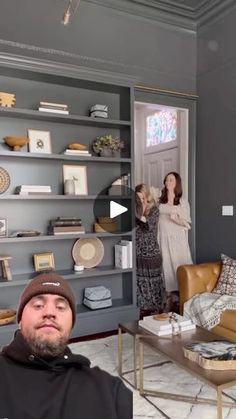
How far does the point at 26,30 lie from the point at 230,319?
3.06 m

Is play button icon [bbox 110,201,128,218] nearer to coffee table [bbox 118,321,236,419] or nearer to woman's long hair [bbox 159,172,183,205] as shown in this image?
woman's long hair [bbox 159,172,183,205]

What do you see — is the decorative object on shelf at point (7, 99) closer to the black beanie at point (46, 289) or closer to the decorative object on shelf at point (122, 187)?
the decorative object on shelf at point (122, 187)

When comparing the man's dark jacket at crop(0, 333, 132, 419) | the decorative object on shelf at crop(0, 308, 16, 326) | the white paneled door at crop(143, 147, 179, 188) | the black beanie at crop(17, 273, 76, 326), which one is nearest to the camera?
the man's dark jacket at crop(0, 333, 132, 419)

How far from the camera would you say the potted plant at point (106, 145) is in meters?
3.42

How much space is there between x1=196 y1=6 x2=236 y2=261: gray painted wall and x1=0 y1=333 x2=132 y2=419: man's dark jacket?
2824 millimetres

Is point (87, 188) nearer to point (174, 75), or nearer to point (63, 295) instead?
point (174, 75)

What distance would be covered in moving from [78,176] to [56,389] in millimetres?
2542

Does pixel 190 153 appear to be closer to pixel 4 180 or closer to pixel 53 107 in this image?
pixel 53 107

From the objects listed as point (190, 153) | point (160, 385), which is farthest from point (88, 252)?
point (190, 153)

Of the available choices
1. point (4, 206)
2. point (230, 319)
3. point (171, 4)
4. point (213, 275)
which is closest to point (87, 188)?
point (4, 206)

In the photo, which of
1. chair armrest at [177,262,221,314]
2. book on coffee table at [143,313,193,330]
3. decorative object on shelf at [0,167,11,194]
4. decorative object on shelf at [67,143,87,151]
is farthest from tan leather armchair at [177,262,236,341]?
decorative object on shelf at [0,167,11,194]

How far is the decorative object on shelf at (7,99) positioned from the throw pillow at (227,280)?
2368 millimetres

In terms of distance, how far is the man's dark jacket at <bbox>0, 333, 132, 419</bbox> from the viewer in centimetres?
102

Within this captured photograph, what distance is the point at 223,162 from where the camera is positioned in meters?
3.75
